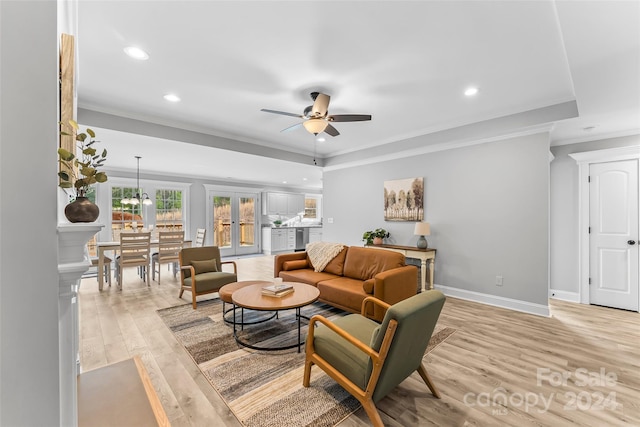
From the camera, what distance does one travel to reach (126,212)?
688 centimetres

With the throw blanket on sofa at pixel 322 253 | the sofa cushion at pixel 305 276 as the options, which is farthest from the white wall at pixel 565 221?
the sofa cushion at pixel 305 276

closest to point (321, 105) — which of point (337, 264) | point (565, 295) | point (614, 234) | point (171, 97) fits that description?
point (171, 97)

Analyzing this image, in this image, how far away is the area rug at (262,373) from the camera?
1.77 meters

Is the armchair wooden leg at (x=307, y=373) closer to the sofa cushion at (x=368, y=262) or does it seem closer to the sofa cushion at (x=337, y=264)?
the sofa cushion at (x=368, y=262)

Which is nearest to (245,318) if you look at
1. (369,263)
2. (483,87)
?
(369,263)

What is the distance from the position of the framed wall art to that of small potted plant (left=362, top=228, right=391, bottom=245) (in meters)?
0.26

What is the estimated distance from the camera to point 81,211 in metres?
1.07

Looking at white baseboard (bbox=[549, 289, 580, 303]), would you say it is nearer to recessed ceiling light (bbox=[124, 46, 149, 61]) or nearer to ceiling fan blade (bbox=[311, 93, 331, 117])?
ceiling fan blade (bbox=[311, 93, 331, 117])

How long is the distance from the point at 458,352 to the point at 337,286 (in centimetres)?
141

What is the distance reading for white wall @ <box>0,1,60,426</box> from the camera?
0.58 meters

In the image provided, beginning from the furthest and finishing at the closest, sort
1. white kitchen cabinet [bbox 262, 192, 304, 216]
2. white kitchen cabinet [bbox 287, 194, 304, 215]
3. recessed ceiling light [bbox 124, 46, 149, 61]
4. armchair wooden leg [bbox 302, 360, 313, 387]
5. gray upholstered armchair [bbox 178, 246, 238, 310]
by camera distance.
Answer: white kitchen cabinet [bbox 287, 194, 304, 215]
white kitchen cabinet [bbox 262, 192, 304, 216]
gray upholstered armchair [bbox 178, 246, 238, 310]
recessed ceiling light [bbox 124, 46, 149, 61]
armchair wooden leg [bbox 302, 360, 313, 387]

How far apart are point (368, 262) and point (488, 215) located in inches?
74.7

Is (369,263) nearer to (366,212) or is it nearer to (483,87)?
(366,212)

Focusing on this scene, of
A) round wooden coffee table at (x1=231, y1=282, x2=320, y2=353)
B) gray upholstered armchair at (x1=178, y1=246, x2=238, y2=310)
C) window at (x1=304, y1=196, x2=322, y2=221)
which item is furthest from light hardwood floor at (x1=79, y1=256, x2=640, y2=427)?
window at (x1=304, y1=196, x2=322, y2=221)
